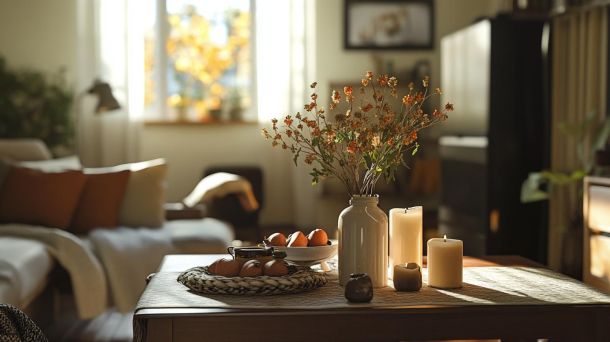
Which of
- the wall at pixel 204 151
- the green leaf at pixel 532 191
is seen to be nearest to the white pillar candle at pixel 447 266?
the green leaf at pixel 532 191

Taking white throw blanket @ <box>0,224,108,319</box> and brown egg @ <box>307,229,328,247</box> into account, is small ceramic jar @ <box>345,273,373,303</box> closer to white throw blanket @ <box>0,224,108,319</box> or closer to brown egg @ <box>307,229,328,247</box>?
brown egg @ <box>307,229,328,247</box>

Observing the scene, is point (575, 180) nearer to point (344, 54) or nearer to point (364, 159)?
point (344, 54)

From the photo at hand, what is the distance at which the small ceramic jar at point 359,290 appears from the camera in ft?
6.39

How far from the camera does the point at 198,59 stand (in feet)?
22.2

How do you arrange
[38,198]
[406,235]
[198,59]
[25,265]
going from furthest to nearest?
1. [198,59]
2. [38,198]
3. [25,265]
4. [406,235]

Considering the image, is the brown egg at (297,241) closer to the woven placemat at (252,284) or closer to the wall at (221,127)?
the woven placemat at (252,284)

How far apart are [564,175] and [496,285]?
2.59m

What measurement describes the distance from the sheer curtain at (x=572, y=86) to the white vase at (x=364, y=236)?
2.76m

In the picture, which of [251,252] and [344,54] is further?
[344,54]

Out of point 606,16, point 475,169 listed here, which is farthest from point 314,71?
point 606,16

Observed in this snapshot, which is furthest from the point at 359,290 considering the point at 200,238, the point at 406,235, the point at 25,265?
the point at 200,238

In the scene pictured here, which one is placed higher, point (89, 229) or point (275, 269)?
point (275, 269)

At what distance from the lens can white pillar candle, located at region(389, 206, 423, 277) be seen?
87.4 inches

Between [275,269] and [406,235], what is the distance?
36 centimetres
